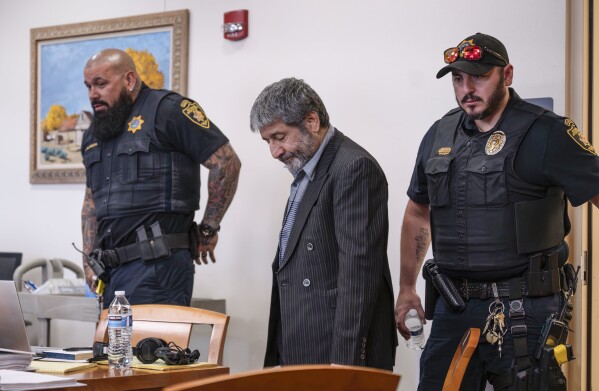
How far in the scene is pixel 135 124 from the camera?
3.92 meters

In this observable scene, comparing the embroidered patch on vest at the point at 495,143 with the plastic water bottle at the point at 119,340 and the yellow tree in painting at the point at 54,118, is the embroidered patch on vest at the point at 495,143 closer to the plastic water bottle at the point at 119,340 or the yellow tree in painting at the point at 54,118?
the plastic water bottle at the point at 119,340

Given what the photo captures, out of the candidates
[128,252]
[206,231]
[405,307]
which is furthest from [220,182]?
[405,307]

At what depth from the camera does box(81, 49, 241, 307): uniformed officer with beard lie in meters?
3.79

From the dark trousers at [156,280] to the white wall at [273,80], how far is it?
1099 millimetres

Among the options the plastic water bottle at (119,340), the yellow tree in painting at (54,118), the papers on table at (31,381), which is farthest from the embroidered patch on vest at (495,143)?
the yellow tree in painting at (54,118)

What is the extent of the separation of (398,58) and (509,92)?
156 cm

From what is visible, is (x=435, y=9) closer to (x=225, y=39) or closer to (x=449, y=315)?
(x=225, y=39)

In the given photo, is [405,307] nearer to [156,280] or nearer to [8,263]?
[156,280]

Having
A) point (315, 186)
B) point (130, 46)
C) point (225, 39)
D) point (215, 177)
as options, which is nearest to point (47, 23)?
point (130, 46)

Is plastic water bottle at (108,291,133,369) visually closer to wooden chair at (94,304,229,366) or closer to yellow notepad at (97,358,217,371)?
yellow notepad at (97,358,217,371)

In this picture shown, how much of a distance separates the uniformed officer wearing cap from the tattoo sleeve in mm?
1198

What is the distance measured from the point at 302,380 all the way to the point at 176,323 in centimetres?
164

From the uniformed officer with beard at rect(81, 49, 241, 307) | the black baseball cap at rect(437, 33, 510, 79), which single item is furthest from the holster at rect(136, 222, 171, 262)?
the black baseball cap at rect(437, 33, 510, 79)

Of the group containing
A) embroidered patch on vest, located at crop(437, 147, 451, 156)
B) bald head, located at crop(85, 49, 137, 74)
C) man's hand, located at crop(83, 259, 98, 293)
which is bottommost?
man's hand, located at crop(83, 259, 98, 293)
